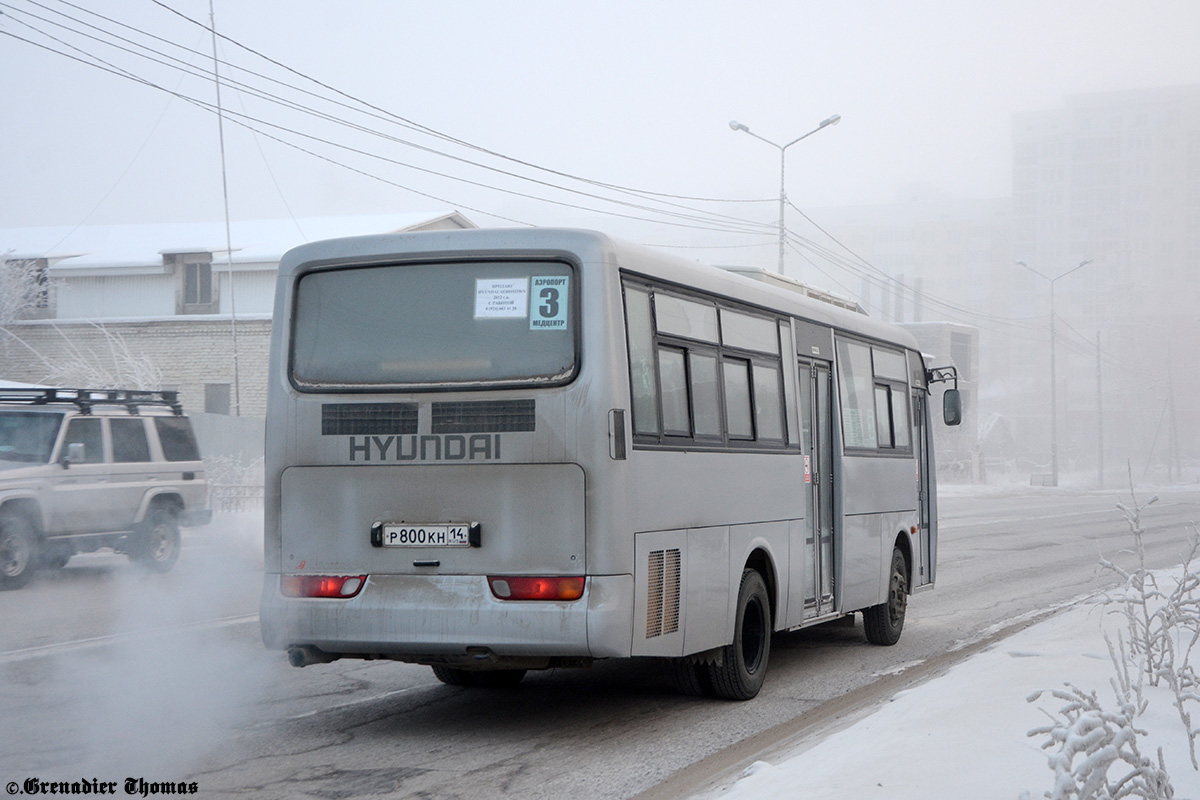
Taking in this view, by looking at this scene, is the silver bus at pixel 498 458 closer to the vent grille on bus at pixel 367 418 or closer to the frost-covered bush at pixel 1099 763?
the vent grille on bus at pixel 367 418

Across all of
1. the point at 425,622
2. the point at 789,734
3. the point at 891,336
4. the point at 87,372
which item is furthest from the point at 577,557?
the point at 87,372

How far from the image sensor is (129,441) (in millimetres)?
17422

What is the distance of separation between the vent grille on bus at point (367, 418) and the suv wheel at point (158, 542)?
35.9 ft

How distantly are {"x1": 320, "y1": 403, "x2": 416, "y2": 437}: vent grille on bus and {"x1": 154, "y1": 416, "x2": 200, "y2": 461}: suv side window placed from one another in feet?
36.1

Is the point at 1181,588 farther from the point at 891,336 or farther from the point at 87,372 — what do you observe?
the point at 87,372

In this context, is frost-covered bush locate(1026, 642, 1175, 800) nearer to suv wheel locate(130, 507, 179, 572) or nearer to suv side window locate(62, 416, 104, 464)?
suv side window locate(62, 416, 104, 464)

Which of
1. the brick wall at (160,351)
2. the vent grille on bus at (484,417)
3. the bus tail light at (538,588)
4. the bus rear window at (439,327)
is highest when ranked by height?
the brick wall at (160,351)

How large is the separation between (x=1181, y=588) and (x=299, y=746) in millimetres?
4810

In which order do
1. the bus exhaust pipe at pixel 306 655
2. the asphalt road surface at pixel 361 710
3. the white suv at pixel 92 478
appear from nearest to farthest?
the asphalt road surface at pixel 361 710
the bus exhaust pipe at pixel 306 655
the white suv at pixel 92 478

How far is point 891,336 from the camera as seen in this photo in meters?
12.9

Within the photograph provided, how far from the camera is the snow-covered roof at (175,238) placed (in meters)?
44.6

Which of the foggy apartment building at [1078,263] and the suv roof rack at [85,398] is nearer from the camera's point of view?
the suv roof rack at [85,398]

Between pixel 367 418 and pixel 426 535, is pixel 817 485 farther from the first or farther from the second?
pixel 367 418

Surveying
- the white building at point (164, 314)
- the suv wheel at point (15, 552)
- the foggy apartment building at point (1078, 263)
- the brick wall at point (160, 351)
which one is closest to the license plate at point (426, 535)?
the suv wheel at point (15, 552)
